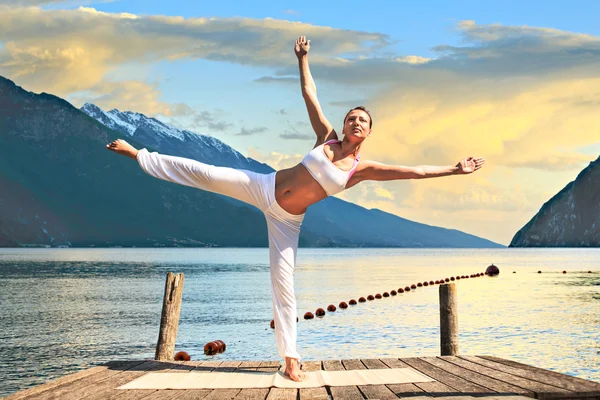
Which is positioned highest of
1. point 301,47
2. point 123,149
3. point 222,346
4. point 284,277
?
point 301,47

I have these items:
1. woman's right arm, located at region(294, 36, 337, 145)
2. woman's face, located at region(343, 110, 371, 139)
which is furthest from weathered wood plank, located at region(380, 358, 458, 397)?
woman's right arm, located at region(294, 36, 337, 145)

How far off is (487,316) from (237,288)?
94.8ft

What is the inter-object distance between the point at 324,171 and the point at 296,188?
518 millimetres

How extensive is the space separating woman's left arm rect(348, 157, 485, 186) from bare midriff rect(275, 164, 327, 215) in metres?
0.64

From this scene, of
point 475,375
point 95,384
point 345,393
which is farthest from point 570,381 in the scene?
point 95,384

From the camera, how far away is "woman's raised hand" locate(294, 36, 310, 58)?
1162 centimetres

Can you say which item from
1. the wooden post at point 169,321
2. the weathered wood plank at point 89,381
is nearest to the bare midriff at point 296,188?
the weathered wood plank at point 89,381

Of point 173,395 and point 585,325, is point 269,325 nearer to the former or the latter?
point 585,325

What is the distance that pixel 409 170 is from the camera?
10.8m

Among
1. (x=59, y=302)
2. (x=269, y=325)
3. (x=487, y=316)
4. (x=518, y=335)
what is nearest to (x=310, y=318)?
(x=269, y=325)

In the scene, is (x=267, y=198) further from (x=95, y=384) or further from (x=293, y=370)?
(x=95, y=384)

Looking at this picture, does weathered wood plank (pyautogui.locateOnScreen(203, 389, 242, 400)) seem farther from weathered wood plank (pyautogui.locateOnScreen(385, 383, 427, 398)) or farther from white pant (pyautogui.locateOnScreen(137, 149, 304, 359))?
weathered wood plank (pyautogui.locateOnScreen(385, 383, 427, 398))

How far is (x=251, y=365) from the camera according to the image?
13.1 meters

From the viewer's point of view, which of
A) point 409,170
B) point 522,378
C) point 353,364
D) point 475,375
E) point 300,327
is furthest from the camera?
point 300,327
